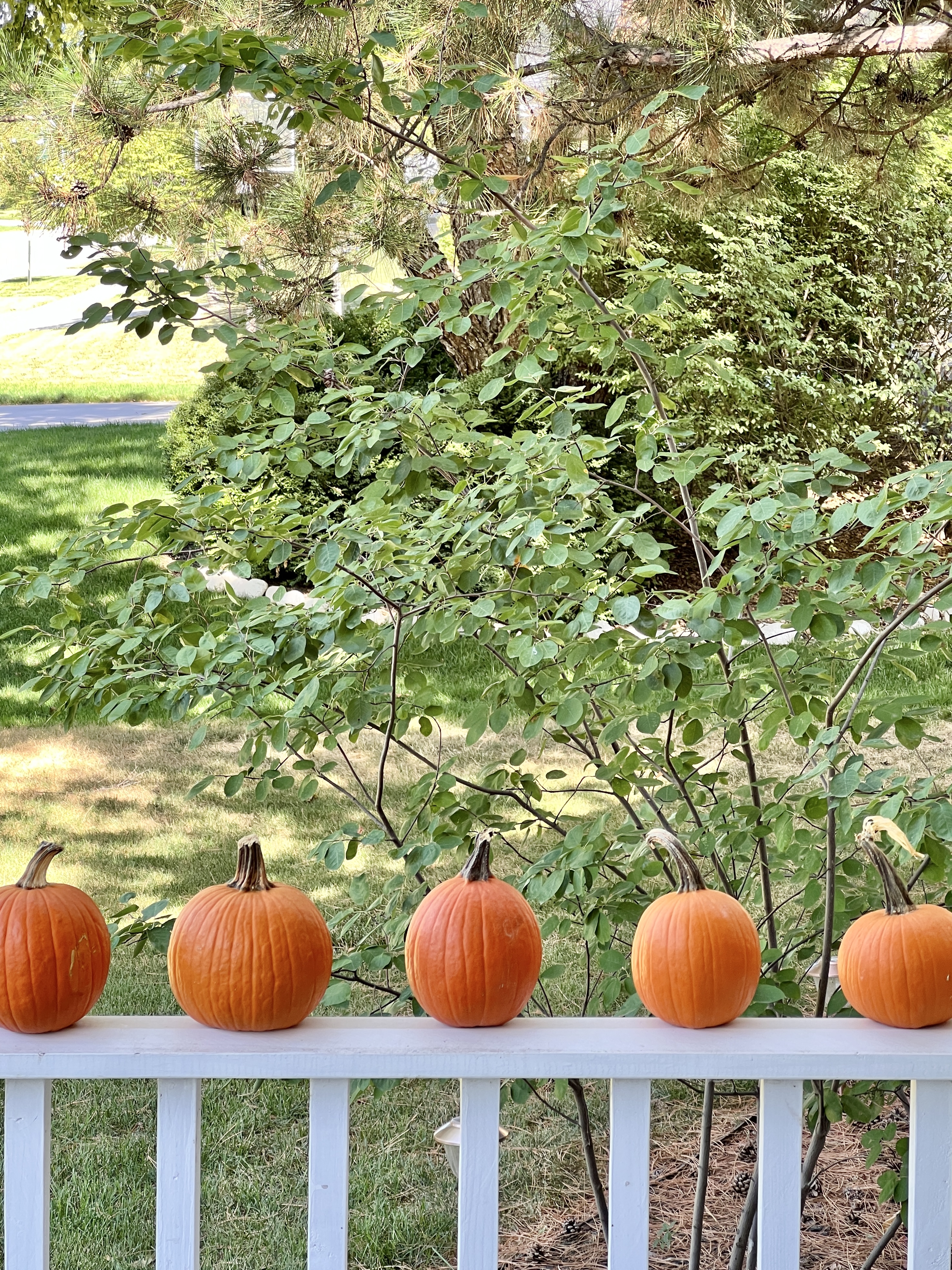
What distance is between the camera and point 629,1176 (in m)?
1.08

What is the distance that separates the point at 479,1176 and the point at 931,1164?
1.38ft

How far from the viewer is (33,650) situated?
1.76 meters

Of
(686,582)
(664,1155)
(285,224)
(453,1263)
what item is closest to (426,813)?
(453,1263)

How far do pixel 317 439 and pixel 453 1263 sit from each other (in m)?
1.47

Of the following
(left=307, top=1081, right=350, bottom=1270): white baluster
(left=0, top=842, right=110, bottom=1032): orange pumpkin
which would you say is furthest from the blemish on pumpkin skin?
(left=307, top=1081, right=350, bottom=1270): white baluster

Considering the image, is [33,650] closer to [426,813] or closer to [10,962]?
[426,813]

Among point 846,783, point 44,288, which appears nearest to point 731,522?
point 846,783

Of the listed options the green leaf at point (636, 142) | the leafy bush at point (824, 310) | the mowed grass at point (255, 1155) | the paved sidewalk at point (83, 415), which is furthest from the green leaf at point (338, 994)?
the paved sidewalk at point (83, 415)

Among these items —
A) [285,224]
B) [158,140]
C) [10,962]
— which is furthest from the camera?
[158,140]

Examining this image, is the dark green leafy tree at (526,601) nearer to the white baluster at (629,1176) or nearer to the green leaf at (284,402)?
the green leaf at (284,402)

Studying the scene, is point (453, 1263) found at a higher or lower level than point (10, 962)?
lower

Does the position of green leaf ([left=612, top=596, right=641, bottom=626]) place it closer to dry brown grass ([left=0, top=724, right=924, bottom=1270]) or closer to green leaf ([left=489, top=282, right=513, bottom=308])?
green leaf ([left=489, top=282, right=513, bottom=308])

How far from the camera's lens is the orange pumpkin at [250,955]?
44.8 inches

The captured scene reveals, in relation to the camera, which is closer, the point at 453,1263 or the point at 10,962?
the point at 10,962
